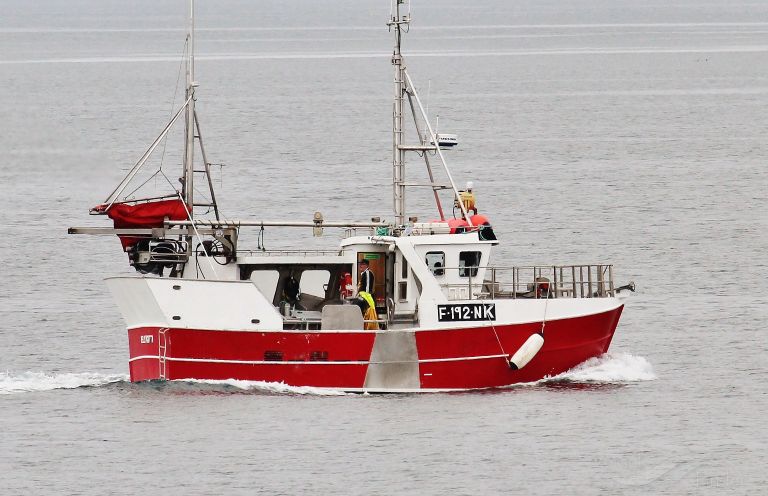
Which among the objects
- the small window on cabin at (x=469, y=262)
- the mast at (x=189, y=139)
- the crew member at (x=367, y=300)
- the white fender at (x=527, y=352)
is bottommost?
the white fender at (x=527, y=352)

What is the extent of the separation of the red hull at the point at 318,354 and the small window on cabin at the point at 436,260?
6.20 ft

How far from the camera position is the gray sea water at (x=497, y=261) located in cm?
3603

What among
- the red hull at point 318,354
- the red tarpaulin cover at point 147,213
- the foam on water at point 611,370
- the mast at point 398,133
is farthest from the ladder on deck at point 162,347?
the foam on water at point 611,370

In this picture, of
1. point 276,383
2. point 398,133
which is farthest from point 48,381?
point 398,133

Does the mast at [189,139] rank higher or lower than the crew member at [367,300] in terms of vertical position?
higher

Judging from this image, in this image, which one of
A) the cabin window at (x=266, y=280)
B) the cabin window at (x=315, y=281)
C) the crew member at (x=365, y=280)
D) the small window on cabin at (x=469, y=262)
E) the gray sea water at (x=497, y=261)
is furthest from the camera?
the cabin window at (x=315, y=281)

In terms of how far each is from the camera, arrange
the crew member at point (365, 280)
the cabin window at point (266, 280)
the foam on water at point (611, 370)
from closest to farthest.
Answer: the crew member at point (365, 280) → the foam on water at point (611, 370) → the cabin window at point (266, 280)

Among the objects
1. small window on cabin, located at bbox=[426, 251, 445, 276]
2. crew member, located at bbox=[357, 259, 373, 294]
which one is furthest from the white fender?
crew member, located at bbox=[357, 259, 373, 294]

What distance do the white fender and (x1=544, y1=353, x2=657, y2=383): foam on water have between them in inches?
66.6

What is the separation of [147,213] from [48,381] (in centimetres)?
594

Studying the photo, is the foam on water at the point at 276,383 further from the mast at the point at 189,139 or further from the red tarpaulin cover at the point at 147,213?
the mast at the point at 189,139

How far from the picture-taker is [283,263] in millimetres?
42812

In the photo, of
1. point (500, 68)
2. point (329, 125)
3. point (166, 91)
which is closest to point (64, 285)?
point (329, 125)

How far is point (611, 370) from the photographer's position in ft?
146
